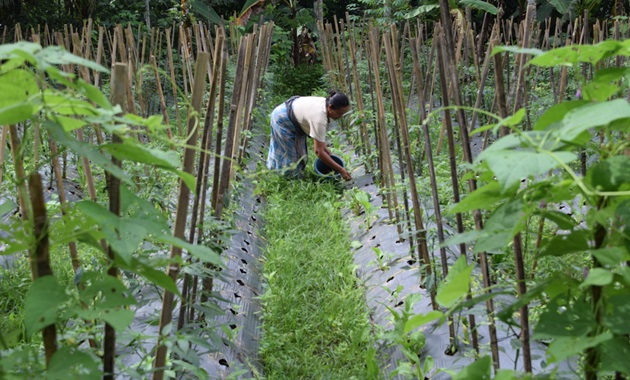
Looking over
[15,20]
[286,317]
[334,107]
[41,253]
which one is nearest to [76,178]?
[334,107]

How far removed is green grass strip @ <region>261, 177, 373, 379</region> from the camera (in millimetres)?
2568

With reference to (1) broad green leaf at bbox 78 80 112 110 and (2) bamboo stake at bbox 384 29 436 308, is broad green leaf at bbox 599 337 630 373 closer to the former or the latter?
(1) broad green leaf at bbox 78 80 112 110

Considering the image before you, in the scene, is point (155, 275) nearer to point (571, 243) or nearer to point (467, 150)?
point (571, 243)

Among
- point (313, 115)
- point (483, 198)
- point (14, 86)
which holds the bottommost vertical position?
point (313, 115)

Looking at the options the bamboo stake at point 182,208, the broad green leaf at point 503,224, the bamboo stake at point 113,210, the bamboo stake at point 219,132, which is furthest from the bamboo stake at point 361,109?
the broad green leaf at point 503,224

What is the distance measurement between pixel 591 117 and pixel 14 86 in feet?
2.43

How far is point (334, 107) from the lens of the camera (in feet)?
15.1

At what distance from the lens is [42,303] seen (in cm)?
81

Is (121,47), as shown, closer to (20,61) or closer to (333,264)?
(333,264)

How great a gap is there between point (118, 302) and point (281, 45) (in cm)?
972

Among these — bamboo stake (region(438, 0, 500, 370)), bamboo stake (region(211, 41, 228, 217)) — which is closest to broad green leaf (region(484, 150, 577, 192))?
bamboo stake (region(438, 0, 500, 370))

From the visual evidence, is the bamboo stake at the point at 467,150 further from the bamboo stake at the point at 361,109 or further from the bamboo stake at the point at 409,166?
the bamboo stake at the point at 361,109

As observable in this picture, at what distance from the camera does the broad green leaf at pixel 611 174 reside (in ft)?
2.65

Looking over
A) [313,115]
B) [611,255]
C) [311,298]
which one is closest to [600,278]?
[611,255]
